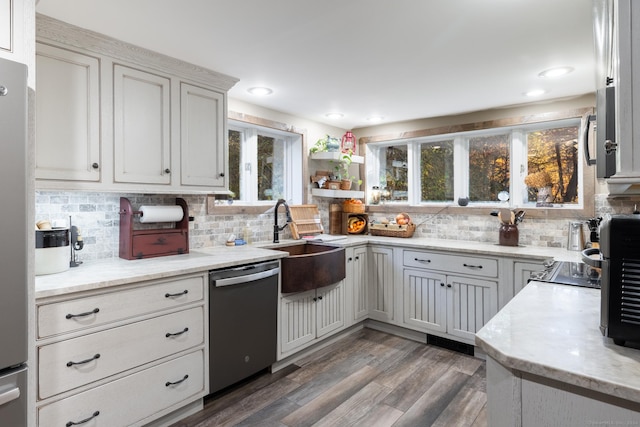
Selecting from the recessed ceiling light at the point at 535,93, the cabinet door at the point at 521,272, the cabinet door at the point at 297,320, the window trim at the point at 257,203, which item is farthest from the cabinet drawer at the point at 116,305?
the recessed ceiling light at the point at 535,93

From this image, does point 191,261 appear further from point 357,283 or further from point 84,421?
point 357,283

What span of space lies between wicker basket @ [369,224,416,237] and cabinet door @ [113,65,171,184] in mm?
2338

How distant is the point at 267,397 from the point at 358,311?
4.52ft

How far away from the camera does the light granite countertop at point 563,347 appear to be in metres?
0.81

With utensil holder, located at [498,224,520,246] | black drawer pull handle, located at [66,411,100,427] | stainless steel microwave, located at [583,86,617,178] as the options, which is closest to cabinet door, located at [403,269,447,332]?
utensil holder, located at [498,224,520,246]

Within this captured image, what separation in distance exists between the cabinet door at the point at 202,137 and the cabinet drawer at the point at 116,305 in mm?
743

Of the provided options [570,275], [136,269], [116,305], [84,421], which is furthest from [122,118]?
[570,275]

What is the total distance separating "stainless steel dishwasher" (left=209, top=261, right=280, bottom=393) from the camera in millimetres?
2180

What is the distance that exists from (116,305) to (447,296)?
99.8 inches

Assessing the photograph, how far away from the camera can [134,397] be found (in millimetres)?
1805

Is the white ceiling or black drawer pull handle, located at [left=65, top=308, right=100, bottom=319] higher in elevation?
the white ceiling

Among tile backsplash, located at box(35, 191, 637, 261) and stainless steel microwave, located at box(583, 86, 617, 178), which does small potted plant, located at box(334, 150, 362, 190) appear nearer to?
tile backsplash, located at box(35, 191, 637, 261)

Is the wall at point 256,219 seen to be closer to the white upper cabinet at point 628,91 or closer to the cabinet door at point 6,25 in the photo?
the cabinet door at point 6,25

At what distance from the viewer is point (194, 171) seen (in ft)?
7.93
